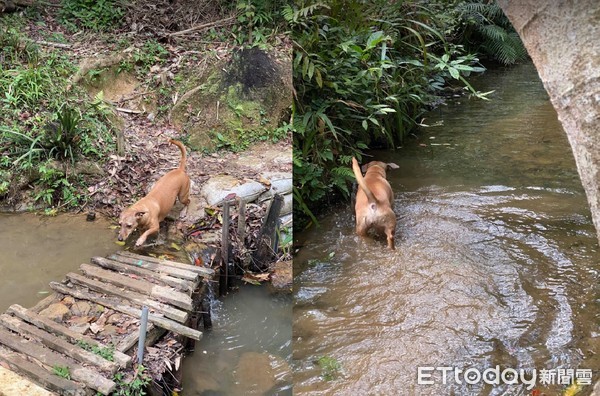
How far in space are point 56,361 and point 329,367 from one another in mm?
1771

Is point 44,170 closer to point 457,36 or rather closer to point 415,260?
point 415,260

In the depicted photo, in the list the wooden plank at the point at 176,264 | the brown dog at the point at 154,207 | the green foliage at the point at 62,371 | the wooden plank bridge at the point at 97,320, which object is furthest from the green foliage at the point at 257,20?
the green foliage at the point at 62,371

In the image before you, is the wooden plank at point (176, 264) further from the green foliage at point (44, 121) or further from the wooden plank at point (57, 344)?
the green foliage at point (44, 121)

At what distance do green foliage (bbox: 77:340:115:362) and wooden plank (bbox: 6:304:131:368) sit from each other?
0.05 ft

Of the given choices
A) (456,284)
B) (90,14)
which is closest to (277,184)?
(456,284)

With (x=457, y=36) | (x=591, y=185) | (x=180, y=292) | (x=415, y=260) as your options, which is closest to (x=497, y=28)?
(x=457, y=36)

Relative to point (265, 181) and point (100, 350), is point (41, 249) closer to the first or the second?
point (100, 350)

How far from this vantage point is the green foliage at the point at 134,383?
11.5 feet

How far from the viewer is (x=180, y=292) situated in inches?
170

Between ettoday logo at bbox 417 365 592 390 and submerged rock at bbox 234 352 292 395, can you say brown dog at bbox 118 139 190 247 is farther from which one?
ettoday logo at bbox 417 365 592 390

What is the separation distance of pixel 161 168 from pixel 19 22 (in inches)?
146

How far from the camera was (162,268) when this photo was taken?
183 inches

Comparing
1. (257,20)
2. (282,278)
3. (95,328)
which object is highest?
(257,20)

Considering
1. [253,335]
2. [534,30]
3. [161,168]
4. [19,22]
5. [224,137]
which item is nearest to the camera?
[534,30]
